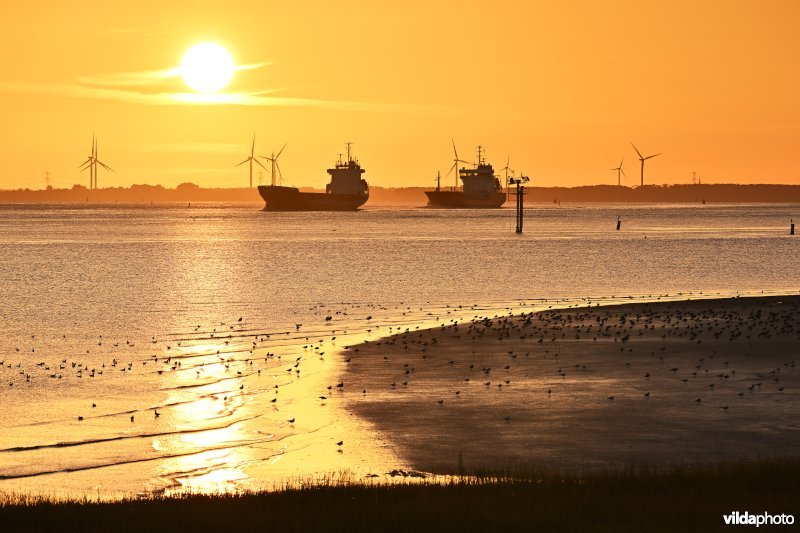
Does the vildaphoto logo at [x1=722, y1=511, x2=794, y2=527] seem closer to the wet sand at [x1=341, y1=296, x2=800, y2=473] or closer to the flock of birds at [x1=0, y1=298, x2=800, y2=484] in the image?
the wet sand at [x1=341, y1=296, x2=800, y2=473]

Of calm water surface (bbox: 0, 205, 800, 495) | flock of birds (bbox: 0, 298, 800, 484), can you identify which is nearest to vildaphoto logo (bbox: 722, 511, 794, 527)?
calm water surface (bbox: 0, 205, 800, 495)

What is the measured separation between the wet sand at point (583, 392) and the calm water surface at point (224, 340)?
1.52m

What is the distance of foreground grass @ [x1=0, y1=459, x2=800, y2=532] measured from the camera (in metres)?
16.2

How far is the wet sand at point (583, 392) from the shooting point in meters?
22.6

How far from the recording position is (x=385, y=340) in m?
41.8

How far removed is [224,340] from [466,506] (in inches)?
1130

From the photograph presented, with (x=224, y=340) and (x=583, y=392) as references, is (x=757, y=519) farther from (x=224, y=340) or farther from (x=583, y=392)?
(x=224, y=340)

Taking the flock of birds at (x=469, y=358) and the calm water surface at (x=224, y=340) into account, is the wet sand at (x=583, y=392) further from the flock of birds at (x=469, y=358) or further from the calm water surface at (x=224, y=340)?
the calm water surface at (x=224, y=340)

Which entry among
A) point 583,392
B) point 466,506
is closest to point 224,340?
point 583,392

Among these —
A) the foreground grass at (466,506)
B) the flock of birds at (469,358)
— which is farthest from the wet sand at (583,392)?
the foreground grass at (466,506)

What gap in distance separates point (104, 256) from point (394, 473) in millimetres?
117313

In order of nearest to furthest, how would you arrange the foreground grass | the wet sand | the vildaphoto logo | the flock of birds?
the vildaphoto logo → the foreground grass → the wet sand → the flock of birds

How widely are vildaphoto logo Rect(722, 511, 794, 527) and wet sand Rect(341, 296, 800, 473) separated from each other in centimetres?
515

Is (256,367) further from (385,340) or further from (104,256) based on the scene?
(104,256)
